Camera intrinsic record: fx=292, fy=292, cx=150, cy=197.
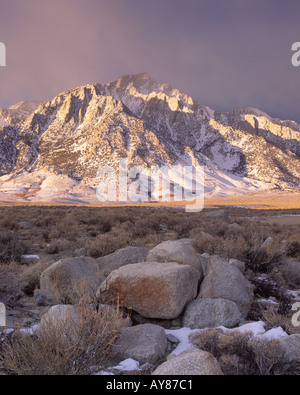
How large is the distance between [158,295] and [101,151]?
388ft

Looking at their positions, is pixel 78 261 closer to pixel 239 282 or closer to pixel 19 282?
pixel 19 282

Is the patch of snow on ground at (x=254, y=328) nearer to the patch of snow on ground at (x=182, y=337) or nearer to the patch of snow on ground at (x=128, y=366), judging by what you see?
the patch of snow on ground at (x=182, y=337)

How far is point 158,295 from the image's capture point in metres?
4.48

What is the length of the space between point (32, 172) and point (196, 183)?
6609cm

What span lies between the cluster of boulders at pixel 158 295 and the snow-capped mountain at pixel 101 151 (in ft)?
271

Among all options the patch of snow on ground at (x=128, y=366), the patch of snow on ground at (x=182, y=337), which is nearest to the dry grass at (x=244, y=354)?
the patch of snow on ground at (x=182, y=337)

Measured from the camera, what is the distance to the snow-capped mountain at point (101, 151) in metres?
107

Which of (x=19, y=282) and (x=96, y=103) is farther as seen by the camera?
(x=96, y=103)

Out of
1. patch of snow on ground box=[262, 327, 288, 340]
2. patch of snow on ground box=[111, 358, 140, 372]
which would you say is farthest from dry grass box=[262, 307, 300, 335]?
patch of snow on ground box=[111, 358, 140, 372]

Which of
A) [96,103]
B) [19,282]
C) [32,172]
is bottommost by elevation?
[19,282]

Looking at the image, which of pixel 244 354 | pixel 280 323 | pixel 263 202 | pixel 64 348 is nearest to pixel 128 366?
pixel 64 348

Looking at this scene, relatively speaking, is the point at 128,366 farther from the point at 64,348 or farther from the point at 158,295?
the point at 158,295

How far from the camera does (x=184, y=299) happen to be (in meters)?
4.68
